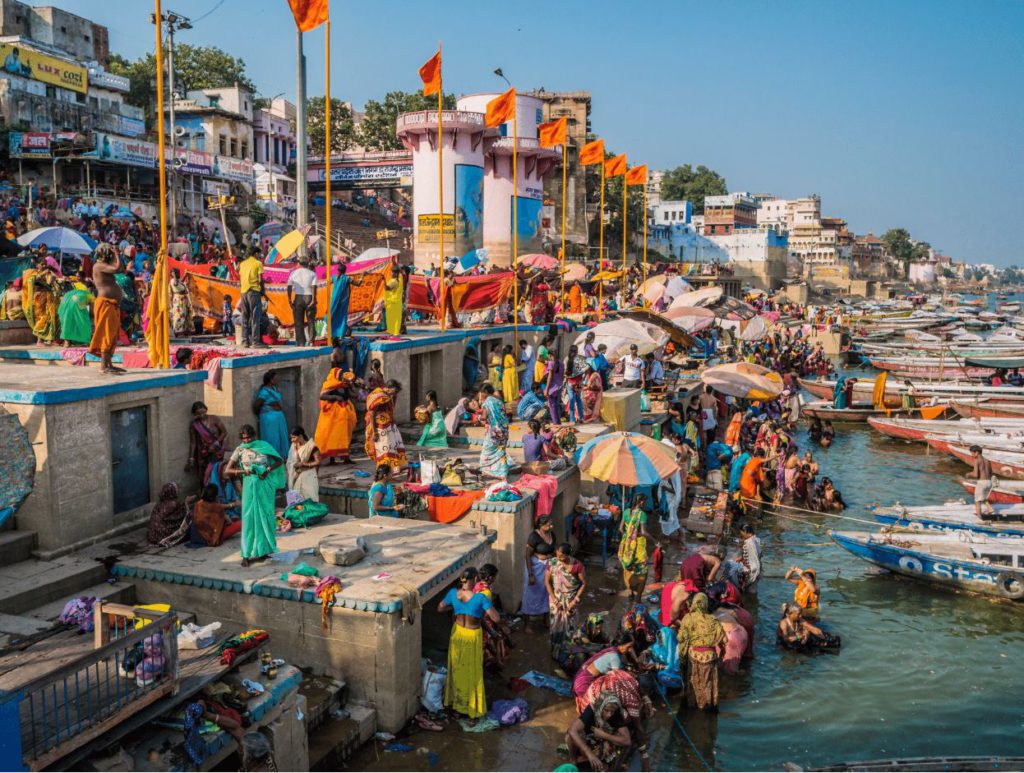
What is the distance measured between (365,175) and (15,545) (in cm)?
4461

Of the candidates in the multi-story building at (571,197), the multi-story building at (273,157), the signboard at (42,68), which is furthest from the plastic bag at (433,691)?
the multi-story building at (571,197)

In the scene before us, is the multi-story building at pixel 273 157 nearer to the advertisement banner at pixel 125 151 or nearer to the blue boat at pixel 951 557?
the advertisement banner at pixel 125 151

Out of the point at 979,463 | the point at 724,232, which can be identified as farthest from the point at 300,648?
the point at 724,232

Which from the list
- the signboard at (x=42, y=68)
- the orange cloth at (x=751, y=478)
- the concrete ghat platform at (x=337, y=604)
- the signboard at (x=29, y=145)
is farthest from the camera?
the signboard at (x=42, y=68)

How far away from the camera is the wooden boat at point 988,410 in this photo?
26.7 m

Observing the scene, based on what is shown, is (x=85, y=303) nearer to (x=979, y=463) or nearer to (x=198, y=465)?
(x=198, y=465)

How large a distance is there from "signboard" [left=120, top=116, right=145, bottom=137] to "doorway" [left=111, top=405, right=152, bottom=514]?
36.3 meters

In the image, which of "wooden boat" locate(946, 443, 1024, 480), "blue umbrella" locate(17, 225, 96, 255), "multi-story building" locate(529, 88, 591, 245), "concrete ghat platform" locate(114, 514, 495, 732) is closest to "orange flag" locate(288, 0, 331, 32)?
"blue umbrella" locate(17, 225, 96, 255)

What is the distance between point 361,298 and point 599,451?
657cm

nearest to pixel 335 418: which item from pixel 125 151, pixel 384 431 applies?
pixel 384 431

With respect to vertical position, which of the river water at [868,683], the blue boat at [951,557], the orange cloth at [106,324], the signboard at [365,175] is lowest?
the river water at [868,683]

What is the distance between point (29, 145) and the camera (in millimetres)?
31062

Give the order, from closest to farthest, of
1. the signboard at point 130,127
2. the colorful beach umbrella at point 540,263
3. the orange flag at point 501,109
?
the orange flag at point 501,109
the colorful beach umbrella at point 540,263
the signboard at point 130,127

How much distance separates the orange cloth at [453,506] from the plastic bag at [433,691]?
269cm
